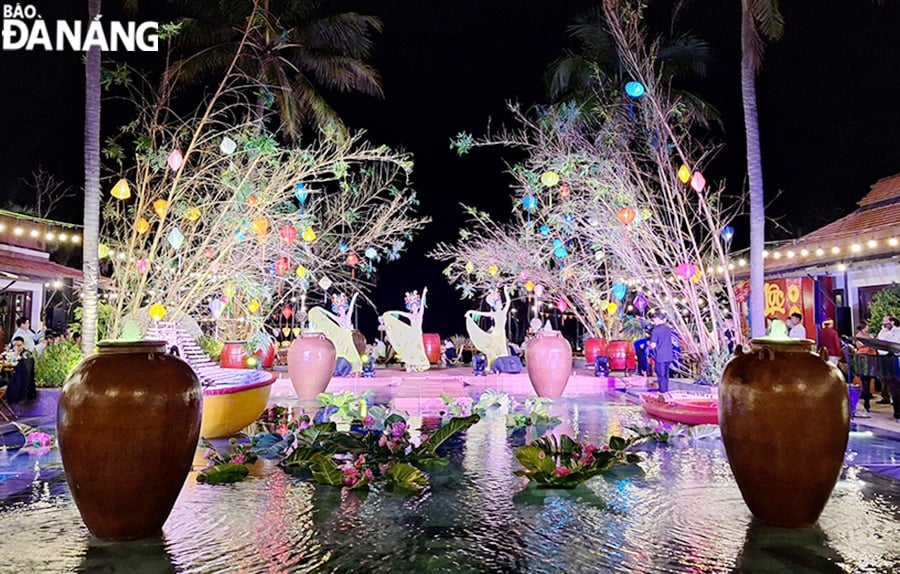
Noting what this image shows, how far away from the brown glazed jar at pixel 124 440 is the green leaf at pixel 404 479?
1.71 m

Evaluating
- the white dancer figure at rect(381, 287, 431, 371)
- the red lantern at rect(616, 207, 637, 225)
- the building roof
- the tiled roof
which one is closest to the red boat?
the red lantern at rect(616, 207, 637, 225)

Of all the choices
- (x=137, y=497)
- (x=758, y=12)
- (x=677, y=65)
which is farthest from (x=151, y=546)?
(x=677, y=65)

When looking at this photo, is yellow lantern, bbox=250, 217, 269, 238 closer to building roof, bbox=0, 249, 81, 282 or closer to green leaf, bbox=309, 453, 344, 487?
green leaf, bbox=309, 453, 344, 487

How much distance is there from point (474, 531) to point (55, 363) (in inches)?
396

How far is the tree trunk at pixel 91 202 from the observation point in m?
9.44

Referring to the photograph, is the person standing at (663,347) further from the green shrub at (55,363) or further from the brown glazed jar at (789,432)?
the green shrub at (55,363)

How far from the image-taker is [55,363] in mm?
11617

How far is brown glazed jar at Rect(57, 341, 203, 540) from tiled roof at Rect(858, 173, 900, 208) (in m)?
18.2

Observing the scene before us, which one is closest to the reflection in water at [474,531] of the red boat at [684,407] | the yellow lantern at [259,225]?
the red boat at [684,407]

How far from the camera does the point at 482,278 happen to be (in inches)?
858

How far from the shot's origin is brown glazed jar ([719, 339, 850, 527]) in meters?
4.20

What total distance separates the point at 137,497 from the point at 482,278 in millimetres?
18084

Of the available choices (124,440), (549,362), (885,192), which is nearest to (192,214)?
(549,362)

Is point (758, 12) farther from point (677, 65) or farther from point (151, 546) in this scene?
point (151, 546)
